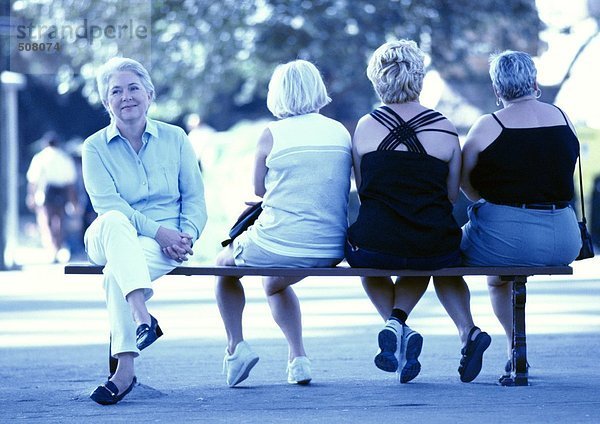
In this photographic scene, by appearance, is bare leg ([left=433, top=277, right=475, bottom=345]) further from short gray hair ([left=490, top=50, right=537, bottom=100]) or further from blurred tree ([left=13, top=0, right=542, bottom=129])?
blurred tree ([left=13, top=0, right=542, bottom=129])

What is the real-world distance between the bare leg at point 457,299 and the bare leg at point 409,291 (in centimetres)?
11

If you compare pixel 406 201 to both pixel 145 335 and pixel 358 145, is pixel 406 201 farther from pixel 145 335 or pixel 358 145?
pixel 145 335

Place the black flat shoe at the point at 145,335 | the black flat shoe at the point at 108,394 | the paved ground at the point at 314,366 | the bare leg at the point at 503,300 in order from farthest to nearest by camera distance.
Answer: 1. the bare leg at the point at 503,300
2. the black flat shoe at the point at 108,394
3. the black flat shoe at the point at 145,335
4. the paved ground at the point at 314,366

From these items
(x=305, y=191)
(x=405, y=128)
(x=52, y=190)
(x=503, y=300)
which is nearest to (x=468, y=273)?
(x=503, y=300)

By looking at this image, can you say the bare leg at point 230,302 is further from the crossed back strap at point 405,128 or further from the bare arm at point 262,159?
the crossed back strap at point 405,128

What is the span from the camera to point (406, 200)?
283 inches

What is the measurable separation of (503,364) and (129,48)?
20203mm

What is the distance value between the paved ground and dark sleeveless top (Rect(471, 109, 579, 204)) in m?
0.98

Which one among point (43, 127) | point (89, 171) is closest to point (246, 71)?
point (43, 127)

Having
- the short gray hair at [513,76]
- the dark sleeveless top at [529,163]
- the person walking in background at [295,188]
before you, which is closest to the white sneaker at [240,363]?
the person walking in background at [295,188]

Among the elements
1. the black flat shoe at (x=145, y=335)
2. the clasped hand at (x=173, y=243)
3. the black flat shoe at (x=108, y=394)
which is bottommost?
Answer: the black flat shoe at (x=108, y=394)

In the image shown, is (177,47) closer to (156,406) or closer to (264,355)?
(264,355)

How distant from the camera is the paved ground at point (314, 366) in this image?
671 centimetres

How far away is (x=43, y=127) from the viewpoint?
4412 cm
